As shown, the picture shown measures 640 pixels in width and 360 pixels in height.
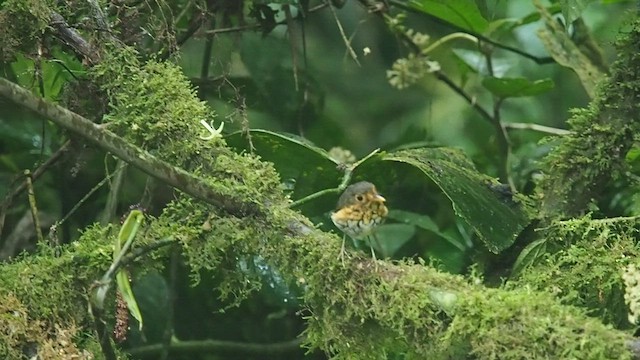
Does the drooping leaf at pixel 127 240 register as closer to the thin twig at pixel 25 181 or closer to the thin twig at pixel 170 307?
the thin twig at pixel 25 181

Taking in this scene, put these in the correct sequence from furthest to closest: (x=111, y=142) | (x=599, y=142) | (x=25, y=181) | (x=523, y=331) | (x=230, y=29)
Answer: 1. (x=230, y=29)
2. (x=25, y=181)
3. (x=599, y=142)
4. (x=111, y=142)
5. (x=523, y=331)

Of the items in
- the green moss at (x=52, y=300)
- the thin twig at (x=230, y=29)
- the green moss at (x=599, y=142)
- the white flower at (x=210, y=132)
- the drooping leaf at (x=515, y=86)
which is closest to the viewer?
the green moss at (x=52, y=300)

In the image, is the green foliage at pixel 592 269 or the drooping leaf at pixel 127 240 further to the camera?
the green foliage at pixel 592 269

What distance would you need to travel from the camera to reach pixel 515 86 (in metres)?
1.56

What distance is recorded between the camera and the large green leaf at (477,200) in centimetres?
109

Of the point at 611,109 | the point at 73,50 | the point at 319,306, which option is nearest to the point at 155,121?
the point at 73,50

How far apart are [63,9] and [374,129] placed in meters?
1.33

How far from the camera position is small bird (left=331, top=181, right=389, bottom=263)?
93 cm

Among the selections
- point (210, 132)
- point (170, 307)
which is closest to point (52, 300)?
point (210, 132)

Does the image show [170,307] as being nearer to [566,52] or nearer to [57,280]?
[57,280]

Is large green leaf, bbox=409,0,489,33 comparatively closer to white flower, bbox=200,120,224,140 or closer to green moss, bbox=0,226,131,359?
white flower, bbox=200,120,224,140

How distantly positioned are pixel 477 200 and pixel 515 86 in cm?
49

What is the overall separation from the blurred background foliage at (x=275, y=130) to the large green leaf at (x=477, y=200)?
0.02 m

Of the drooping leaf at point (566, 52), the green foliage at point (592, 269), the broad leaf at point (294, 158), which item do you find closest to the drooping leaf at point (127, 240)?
the broad leaf at point (294, 158)
